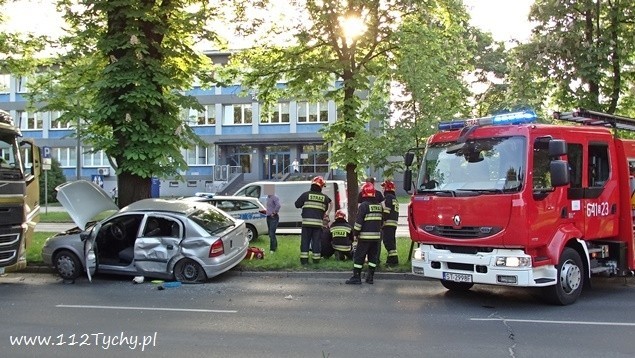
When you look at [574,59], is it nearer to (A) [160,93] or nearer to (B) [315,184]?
(B) [315,184]

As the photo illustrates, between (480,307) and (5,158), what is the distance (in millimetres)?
8703

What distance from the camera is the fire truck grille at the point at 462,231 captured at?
7.98m

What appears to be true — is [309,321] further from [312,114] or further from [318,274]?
[312,114]

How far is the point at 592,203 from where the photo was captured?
28.7 ft

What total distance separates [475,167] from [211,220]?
5.37 metres

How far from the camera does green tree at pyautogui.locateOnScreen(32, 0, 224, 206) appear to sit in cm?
1237

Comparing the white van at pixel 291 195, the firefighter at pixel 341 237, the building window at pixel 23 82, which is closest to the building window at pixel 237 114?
the building window at pixel 23 82

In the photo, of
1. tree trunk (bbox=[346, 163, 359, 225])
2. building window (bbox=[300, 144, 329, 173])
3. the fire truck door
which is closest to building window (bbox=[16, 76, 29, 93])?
tree trunk (bbox=[346, 163, 359, 225])

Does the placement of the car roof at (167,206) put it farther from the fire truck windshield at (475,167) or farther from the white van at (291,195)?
the white van at (291,195)

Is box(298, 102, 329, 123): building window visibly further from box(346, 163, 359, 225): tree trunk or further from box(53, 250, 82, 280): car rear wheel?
box(53, 250, 82, 280): car rear wheel

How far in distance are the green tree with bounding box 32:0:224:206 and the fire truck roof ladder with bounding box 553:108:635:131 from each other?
8214 mm

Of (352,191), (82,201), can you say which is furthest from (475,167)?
(82,201)

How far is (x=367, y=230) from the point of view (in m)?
10.2

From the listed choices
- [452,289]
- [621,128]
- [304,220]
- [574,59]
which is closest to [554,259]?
[452,289]
